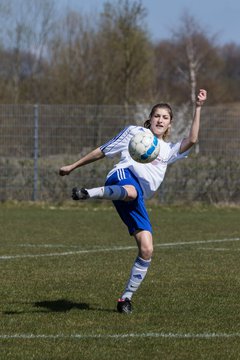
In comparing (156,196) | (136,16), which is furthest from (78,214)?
(136,16)

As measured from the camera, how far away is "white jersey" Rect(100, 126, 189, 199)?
837cm

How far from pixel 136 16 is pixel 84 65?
3.32 m

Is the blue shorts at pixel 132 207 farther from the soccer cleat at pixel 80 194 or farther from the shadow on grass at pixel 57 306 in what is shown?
the shadow on grass at pixel 57 306

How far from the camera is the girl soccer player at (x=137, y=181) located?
8.05m

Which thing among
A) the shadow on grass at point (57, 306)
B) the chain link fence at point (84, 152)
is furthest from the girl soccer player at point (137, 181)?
the chain link fence at point (84, 152)

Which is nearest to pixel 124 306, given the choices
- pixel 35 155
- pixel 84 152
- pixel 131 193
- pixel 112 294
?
pixel 131 193

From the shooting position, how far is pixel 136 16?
120 ft

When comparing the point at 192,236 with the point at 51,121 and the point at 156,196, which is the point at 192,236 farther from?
the point at 51,121

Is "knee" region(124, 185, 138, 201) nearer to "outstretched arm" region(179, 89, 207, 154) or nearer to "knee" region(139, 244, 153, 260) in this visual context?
"knee" region(139, 244, 153, 260)

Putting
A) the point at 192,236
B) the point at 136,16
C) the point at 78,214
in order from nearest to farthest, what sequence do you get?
1. the point at 192,236
2. the point at 78,214
3. the point at 136,16

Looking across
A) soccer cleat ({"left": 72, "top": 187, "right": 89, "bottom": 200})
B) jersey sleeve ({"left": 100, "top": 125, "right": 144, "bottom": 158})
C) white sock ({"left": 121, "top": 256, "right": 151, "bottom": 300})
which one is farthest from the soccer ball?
white sock ({"left": 121, "top": 256, "right": 151, "bottom": 300})

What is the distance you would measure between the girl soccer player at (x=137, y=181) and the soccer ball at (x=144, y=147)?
0.23 meters

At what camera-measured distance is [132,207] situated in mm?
8211

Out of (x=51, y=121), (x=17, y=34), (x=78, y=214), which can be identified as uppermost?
(x=17, y=34)
